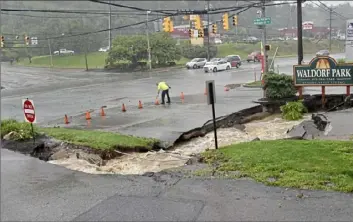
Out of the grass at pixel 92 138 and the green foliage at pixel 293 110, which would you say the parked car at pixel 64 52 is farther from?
the green foliage at pixel 293 110

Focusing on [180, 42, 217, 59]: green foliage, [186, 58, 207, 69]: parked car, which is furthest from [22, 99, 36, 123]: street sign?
[180, 42, 217, 59]: green foliage

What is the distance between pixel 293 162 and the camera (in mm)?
8547

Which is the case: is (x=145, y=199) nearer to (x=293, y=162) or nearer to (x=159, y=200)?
(x=159, y=200)

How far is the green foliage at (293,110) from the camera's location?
53.3ft

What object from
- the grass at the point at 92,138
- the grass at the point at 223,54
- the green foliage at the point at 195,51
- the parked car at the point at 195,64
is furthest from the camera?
the grass at the point at 223,54

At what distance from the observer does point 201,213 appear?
6.55m

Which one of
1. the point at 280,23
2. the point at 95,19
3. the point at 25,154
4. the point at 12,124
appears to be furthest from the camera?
the point at 280,23

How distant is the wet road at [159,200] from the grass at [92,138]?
2.59 meters

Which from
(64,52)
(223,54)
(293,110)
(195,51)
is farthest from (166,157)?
(64,52)

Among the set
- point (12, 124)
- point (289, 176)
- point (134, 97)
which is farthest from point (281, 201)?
point (134, 97)

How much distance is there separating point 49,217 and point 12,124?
855 centimetres

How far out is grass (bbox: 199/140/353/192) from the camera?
7.54m

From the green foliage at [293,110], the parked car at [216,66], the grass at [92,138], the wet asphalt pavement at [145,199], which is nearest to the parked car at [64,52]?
the parked car at [216,66]

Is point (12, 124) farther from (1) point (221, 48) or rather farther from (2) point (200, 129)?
(1) point (221, 48)
